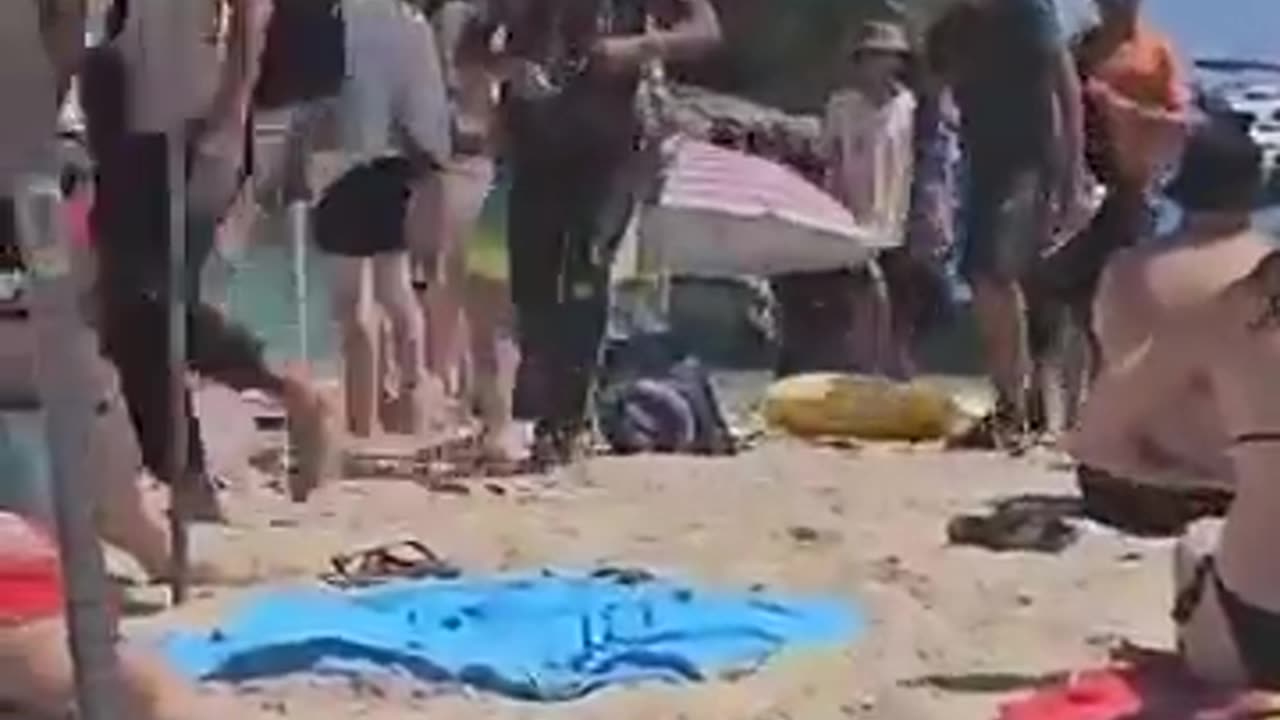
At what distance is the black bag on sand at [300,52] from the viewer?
573cm

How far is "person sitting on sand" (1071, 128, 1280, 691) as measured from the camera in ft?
11.5

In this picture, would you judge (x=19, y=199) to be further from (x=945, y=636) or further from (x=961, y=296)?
(x=961, y=296)

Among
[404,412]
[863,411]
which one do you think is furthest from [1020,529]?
[404,412]

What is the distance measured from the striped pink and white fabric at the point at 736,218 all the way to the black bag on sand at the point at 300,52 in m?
2.34

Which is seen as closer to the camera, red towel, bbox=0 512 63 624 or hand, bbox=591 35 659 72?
red towel, bbox=0 512 63 624

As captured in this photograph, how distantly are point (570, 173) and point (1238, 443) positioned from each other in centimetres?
265

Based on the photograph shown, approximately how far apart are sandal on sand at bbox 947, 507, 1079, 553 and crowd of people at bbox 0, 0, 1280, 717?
110 millimetres

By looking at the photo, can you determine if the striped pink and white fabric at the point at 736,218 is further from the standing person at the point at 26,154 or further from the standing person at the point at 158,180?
the standing person at the point at 26,154

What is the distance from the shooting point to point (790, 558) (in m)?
4.93

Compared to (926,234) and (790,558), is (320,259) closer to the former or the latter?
(926,234)

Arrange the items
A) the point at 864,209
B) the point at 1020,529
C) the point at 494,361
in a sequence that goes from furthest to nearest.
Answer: the point at 864,209 → the point at 494,361 → the point at 1020,529

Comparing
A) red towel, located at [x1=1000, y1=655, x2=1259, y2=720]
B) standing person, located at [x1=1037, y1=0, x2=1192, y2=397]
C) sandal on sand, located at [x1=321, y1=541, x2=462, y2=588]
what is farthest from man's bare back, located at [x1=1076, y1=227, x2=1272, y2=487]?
standing person, located at [x1=1037, y1=0, x2=1192, y2=397]

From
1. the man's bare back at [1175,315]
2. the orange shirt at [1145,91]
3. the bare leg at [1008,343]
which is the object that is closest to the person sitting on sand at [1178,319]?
the man's bare back at [1175,315]

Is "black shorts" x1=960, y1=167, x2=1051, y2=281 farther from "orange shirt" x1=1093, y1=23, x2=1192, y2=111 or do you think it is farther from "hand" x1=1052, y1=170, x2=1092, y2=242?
"orange shirt" x1=1093, y1=23, x2=1192, y2=111
